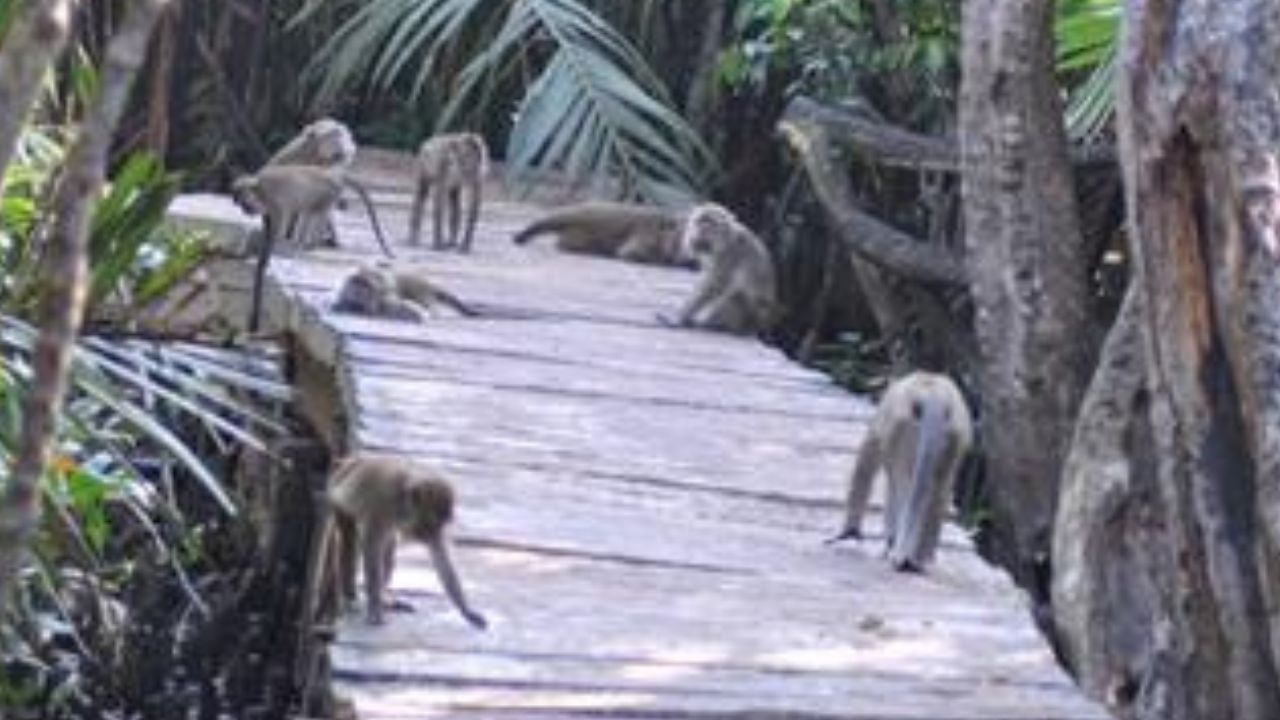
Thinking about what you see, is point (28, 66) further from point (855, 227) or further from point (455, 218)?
point (455, 218)

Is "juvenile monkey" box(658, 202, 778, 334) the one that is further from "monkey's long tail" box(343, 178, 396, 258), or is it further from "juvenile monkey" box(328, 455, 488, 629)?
"juvenile monkey" box(328, 455, 488, 629)

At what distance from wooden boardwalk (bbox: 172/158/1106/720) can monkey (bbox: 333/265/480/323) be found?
0.31ft

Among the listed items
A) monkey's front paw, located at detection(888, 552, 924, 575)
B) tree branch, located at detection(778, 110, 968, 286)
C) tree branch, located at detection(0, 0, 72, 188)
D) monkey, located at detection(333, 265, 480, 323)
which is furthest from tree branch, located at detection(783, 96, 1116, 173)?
tree branch, located at detection(0, 0, 72, 188)

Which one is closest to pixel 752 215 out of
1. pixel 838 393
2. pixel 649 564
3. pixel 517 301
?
pixel 517 301

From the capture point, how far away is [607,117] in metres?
12.1

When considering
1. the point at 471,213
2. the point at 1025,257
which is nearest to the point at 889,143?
the point at 471,213

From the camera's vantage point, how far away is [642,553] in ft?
19.5

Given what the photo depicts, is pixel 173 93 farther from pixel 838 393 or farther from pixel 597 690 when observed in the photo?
pixel 597 690

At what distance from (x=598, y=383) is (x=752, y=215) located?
514 centimetres

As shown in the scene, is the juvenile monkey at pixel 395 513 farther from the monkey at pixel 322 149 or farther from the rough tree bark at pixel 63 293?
the monkey at pixel 322 149

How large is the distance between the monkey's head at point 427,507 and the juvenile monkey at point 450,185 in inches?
203

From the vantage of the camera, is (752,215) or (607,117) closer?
(607,117)

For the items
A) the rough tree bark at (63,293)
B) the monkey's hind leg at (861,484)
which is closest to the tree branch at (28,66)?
the rough tree bark at (63,293)

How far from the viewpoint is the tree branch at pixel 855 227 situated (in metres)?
9.55
